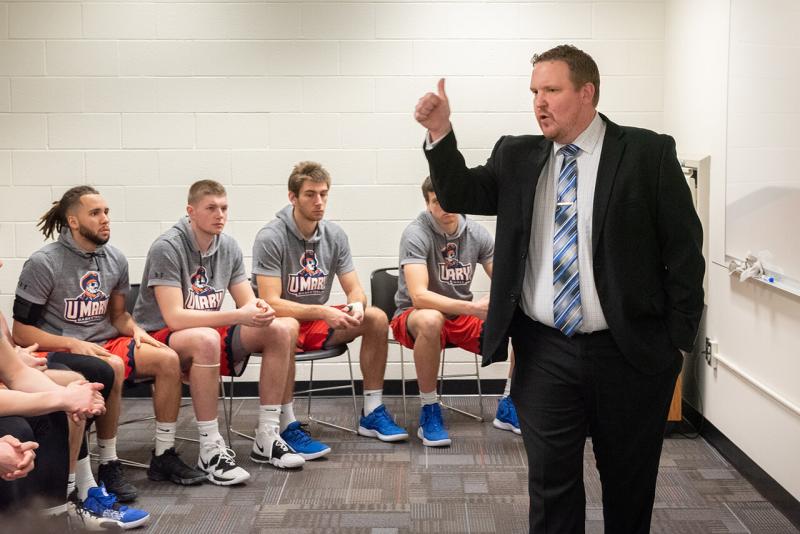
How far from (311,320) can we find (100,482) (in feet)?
4.03

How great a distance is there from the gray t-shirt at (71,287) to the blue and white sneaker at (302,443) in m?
0.90

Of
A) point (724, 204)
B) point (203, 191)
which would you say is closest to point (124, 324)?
point (203, 191)

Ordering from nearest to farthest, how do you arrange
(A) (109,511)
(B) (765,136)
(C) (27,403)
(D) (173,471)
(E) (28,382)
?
(C) (27,403), (E) (28,382), (A) (109,511), (B) (765,136), (D) (173,471)

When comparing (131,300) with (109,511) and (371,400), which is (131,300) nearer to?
(371,400)

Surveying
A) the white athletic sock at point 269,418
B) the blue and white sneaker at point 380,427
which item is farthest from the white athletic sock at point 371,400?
the white athletic sock at point 269,418

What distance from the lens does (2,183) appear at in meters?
5.22

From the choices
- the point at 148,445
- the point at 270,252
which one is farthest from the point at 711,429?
the point at 148,445

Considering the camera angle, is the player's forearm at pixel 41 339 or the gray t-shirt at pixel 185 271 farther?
the gray t-shirt at pixel 185 271

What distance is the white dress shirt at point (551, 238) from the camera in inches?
93.6

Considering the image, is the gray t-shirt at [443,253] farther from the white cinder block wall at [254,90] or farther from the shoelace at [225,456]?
the shoelace at [225,456]

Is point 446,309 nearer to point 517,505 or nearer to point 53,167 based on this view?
point 517,505

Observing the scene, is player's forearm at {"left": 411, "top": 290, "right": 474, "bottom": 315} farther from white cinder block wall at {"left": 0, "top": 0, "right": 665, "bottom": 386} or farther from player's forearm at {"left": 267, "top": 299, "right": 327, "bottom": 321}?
white cinder block wall at {"left": 0, "top": 0, "right": 665, "bottom": 386}

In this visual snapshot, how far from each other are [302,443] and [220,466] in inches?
18.6

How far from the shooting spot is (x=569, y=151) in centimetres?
245
